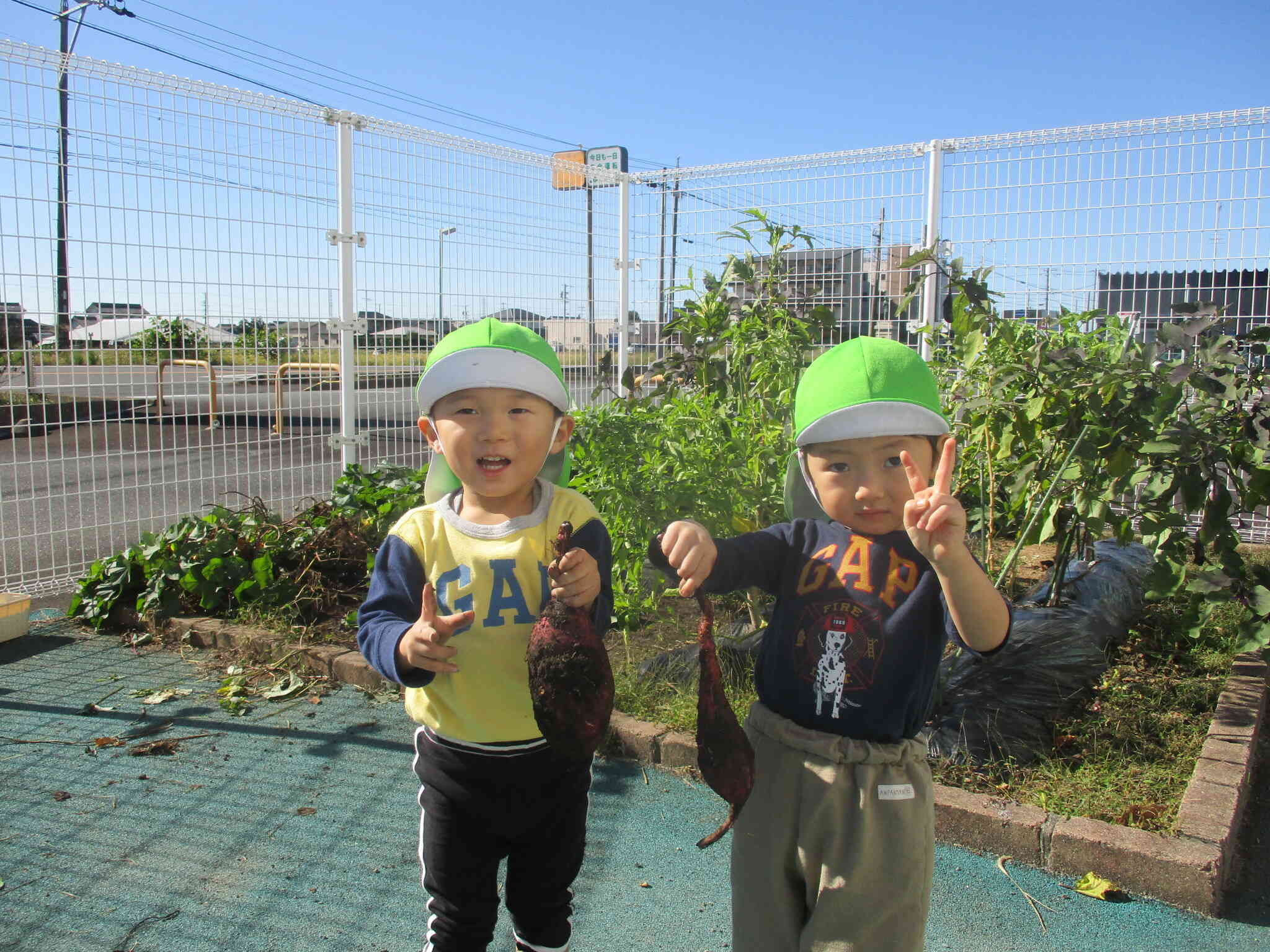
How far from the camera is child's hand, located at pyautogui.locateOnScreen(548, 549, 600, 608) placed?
1.52 metres

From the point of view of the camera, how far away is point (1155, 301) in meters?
5.40

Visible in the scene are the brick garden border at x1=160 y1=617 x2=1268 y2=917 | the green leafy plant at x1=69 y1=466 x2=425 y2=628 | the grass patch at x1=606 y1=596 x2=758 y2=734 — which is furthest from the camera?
the green leafy plant at x1=69 y1=466 x2=425 y2=628

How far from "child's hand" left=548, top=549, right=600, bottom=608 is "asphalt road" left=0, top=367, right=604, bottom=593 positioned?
12.2 ft

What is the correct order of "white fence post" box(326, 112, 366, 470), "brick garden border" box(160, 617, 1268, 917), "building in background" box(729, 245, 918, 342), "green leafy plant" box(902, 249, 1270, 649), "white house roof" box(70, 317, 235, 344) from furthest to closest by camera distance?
"building in background" box(729, 245, 918, 342), "white fence post" box(326, 112, 366, 470), "white house roof" box(70, 317, 235, 344), "green leafy plant" box(902, 249, 1270, 649), "brick garden border" box(160, 617, 1268, 917)

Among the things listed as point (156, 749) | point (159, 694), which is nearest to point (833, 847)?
point (156, 749)

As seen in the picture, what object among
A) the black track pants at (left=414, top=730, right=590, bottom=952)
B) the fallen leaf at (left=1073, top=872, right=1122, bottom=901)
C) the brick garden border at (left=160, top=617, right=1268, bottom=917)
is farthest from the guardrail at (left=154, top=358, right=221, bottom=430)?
the fallen leaf at (left=1073, top=872, right=1122, bottom=901)

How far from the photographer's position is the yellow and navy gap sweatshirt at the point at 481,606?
5.60 feet

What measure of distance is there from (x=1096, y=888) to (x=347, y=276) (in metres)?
4.69

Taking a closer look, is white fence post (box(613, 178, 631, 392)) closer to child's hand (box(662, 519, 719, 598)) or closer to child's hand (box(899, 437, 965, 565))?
child's hand (box(662, 519, 719, 598))

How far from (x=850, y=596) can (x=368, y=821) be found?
5.91 ft

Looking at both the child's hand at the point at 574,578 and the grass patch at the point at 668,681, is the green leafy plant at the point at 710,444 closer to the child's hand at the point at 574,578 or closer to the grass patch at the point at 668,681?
the grass patch at the point at 668,681

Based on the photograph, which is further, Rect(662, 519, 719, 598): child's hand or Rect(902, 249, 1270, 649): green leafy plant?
Rect(902, 249, 1270, 649): green leafy plant

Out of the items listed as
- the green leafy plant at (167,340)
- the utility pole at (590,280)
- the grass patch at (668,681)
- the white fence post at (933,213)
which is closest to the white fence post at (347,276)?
the green leafy plant at (167,340)

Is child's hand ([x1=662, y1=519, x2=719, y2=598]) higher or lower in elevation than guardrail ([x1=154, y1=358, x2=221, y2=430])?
lower
